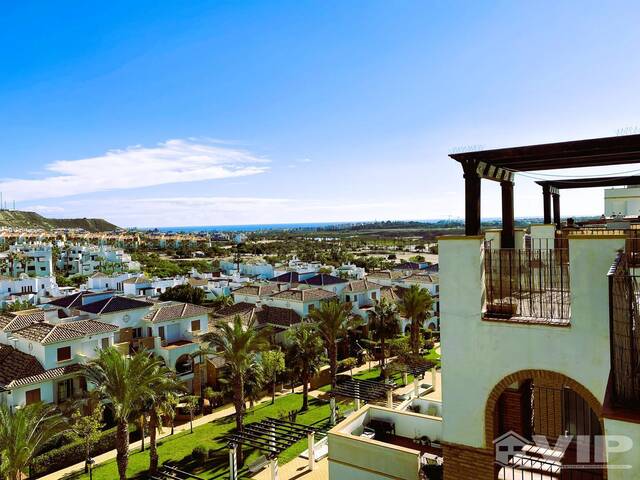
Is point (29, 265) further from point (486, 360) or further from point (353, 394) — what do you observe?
point (486, 360)

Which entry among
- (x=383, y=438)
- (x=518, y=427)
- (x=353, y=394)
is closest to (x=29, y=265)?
(x=353, y=394)

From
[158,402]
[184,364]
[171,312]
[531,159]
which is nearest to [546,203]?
[531,159]

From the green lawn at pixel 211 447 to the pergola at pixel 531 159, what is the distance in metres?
17.9

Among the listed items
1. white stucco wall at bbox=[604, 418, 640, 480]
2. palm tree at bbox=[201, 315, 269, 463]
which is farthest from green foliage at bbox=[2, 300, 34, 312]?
white stucco wall at bbox=[604, 418, 640, 480]

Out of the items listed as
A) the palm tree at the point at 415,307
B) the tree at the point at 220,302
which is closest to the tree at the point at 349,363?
the palm tree at the point at 415,307

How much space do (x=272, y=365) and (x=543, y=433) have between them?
2133 centimetres

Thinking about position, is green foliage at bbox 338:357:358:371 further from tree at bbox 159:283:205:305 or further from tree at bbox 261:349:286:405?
tree at bbox 159:283:205:305

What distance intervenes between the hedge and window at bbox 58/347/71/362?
5.68 m

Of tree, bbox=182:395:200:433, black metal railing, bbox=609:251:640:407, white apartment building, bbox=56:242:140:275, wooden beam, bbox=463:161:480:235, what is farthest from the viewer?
white apartment building, bbox=56:242:140:275

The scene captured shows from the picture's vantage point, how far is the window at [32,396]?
24953 millimetres

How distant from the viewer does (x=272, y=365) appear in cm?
3003

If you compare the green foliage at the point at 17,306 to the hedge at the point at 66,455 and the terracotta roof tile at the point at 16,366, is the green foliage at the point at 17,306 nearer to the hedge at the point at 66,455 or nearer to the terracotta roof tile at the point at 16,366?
the terracotta roof tile at the point at 16,366
